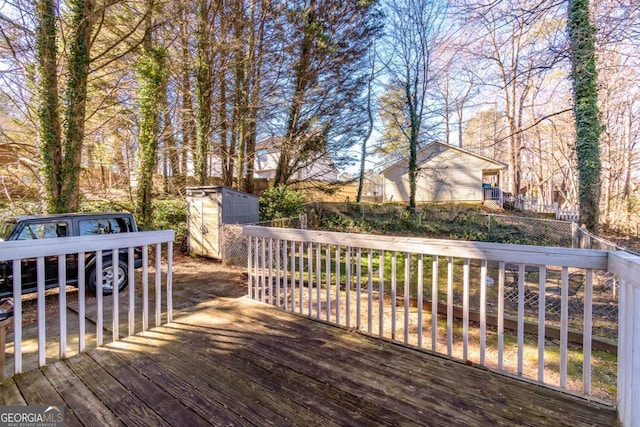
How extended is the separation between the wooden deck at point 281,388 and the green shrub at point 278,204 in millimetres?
7511

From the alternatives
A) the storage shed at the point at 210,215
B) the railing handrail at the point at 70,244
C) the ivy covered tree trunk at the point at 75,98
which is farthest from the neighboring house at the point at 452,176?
the railing handrail at the point at 70,244

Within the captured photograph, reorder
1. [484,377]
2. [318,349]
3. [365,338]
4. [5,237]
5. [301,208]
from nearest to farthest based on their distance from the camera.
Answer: [484,377]
[318,349]
[365,338]
[5,237]
[301,208]

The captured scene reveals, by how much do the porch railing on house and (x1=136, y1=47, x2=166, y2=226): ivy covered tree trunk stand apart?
5.20 m

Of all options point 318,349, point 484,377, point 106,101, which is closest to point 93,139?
point 106,101

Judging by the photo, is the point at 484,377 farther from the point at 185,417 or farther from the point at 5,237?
the point at 5,237

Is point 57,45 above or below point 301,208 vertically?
above

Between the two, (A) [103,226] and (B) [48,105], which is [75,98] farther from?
(A) [103,226]

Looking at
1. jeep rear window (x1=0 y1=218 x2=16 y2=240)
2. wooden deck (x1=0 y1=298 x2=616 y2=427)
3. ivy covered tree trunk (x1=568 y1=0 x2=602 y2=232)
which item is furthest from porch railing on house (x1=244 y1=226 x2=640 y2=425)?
jeep rear window (x1=0 y1=218 x2=16 y2=240)

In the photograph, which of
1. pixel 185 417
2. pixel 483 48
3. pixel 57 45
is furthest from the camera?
pixel 483 48

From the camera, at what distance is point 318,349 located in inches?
90.1

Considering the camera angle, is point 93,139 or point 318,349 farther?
point 93,139

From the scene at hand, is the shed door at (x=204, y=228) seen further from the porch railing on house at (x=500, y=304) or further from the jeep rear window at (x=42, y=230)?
the porch railing on house at (x=500, y=304)

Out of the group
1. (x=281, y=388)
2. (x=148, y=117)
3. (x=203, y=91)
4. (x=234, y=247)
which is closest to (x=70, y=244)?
(x=281, y=388)

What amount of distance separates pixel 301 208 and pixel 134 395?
30.7 feet
